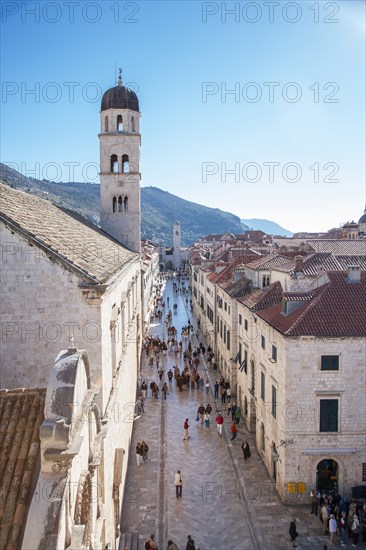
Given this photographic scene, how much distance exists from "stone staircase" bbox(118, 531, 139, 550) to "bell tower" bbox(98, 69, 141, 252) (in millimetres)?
24538

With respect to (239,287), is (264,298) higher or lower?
lower

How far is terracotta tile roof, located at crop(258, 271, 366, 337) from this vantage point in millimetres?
20578

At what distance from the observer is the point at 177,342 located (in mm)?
51344

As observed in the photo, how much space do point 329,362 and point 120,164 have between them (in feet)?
83.2

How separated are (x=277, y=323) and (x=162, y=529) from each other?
10.1 metres

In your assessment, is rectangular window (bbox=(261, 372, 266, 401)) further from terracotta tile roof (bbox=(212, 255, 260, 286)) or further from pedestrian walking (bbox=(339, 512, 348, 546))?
terracotta tile roof (bbox=(212, 255, 260, 286))

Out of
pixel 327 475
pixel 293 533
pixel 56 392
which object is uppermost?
pixel 56 392

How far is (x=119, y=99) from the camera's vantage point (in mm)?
37750

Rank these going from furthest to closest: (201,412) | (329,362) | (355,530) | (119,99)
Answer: (119,99) → (201,412) → (329,362) → (355,530)

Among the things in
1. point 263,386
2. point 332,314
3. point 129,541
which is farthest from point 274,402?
point 129,541

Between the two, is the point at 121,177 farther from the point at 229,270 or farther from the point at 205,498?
the point at 205,498

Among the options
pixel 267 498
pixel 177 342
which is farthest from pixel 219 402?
pixel 177 342

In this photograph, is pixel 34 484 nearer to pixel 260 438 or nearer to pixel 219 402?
pixel 260 438

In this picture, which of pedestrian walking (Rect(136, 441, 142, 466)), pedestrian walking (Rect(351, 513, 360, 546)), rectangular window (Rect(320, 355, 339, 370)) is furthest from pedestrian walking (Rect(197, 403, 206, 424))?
pedestrian walking (Rect(351, 513, 360, 546))
